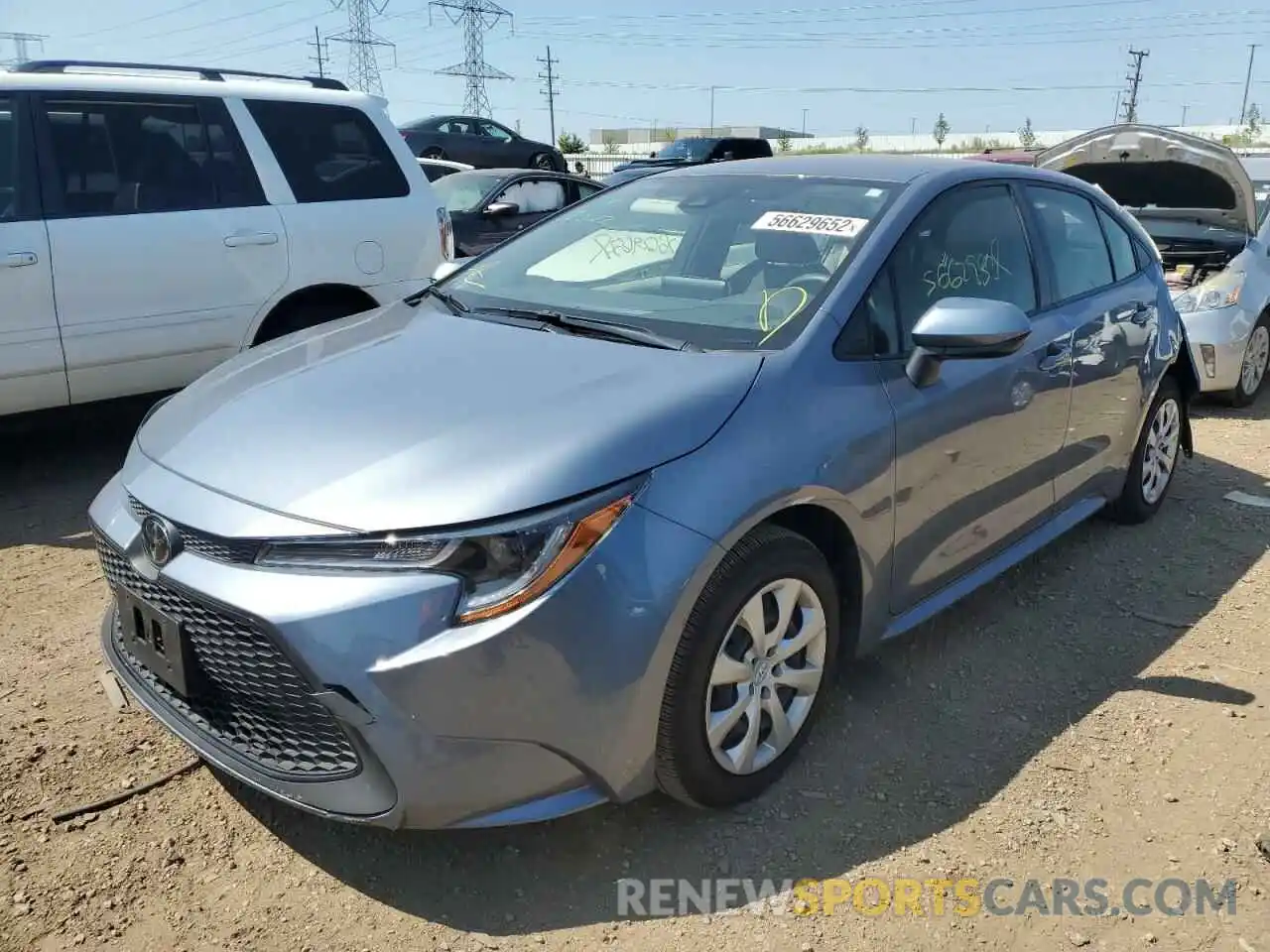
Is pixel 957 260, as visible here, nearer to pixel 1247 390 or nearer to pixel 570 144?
pixel 1247 390

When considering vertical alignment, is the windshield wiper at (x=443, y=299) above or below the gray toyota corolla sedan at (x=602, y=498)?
above

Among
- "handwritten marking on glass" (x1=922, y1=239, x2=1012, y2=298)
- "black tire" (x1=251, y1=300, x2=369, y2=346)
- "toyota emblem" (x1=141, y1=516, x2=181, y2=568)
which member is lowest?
"black tire" (x1=251, y1=300, x2=369, y2=346)

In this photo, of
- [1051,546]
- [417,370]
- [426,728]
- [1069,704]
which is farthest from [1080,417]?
[426,728]

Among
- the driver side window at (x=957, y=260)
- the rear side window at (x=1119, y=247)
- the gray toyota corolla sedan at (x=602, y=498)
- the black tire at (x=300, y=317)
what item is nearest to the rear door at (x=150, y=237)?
the black tire at (x=300, y=317)

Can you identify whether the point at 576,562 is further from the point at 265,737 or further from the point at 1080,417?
the point at 1080,417

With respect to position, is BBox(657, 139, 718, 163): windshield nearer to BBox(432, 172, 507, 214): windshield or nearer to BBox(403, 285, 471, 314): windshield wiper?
BBox(432, 172, 507, 214): windshield

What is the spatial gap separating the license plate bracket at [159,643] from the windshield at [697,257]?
56.0 inches

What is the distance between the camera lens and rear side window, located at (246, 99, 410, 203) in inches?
215

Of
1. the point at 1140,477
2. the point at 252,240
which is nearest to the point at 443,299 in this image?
the point at 252,240

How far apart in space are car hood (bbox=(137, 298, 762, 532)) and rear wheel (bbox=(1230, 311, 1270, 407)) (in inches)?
228

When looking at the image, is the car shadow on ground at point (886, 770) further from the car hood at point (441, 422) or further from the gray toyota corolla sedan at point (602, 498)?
the car hood at point (441, 422)

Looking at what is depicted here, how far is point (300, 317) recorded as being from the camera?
18.0 feet

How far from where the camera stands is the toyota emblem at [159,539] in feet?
7.61


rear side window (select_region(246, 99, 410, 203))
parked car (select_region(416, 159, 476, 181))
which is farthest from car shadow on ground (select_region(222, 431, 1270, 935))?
parked car (select_region(416, 159, 476, 181))
